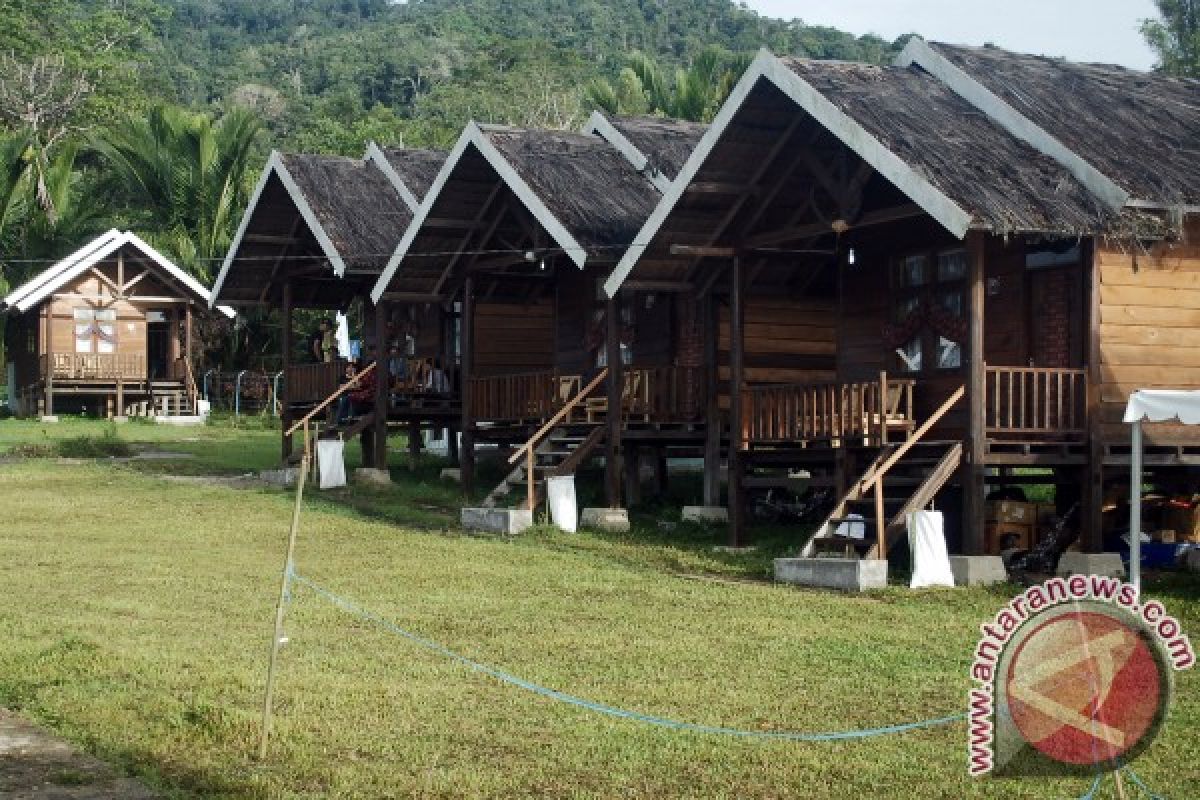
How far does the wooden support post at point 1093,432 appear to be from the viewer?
18.5 m

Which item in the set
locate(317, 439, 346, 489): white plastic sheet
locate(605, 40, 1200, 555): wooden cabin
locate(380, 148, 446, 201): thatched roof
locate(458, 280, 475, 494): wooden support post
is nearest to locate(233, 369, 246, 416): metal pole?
locate(380, 148, 446, 201): thatched roof

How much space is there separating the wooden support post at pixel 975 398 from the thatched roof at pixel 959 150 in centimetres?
63

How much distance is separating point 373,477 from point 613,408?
20.7ft

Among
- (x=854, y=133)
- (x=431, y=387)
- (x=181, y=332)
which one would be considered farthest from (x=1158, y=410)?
(x=181, y=332)

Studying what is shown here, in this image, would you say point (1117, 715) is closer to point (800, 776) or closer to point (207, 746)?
point (800, 776)

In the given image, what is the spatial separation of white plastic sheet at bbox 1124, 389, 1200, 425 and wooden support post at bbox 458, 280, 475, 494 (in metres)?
12.6

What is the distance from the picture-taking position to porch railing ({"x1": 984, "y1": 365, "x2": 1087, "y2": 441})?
60.3 feet

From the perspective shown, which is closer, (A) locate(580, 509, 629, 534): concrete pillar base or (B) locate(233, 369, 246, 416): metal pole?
(A) locate(580, 509, 629, 534): concrete pillar base

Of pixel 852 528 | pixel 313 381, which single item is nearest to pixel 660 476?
pixel 313 381

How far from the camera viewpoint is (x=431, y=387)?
30203mm

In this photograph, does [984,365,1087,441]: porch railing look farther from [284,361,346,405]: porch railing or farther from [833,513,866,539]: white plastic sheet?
[284,361,346,405]: porch railing

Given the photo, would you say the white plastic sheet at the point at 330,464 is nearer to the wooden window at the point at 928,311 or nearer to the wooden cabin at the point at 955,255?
the wooden cabin at the point at 955,255

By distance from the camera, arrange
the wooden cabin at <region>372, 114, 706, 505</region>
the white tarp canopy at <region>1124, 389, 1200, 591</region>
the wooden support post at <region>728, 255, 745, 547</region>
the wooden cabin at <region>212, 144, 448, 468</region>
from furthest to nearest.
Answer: the wooden cabin at <region>212, 144, 448, 468</region> → the wooden cabin at <region>372, 114, 706, 505</region> → the wooden support post at <region>728, 255, 745, 547</region> → the white tarp canopy at <region>1124, 389, 1200, 591</region>

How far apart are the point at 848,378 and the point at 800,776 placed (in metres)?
12.9
